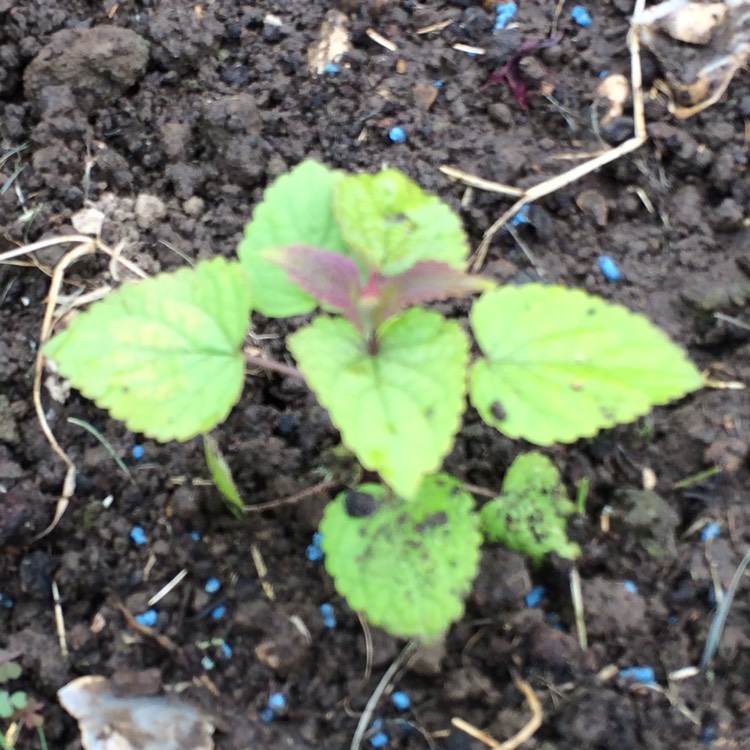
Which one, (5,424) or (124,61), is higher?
(124,61)

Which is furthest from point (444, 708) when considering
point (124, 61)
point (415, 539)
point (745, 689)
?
point (124, 61)

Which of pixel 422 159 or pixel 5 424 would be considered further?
pixel 422 159

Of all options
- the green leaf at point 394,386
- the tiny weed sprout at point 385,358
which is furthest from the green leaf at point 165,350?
the green leaf at point 394,386

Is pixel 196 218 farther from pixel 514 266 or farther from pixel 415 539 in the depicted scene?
pixel 415 539

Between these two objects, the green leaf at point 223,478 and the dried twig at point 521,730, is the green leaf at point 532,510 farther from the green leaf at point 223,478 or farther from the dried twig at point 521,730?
the green leaf at point 223,478

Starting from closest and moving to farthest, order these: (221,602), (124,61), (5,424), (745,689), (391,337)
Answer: (391,337), (745,689), (221,602), (5,424), (124,61)

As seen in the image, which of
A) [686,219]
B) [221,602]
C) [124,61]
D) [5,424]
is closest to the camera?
[221,602]

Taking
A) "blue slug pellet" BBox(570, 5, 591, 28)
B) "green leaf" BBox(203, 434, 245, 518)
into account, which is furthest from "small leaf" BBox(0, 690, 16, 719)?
"blue slug pellet" BBox(570, 5, 591, 28)

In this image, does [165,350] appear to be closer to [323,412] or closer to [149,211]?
[323,412]
